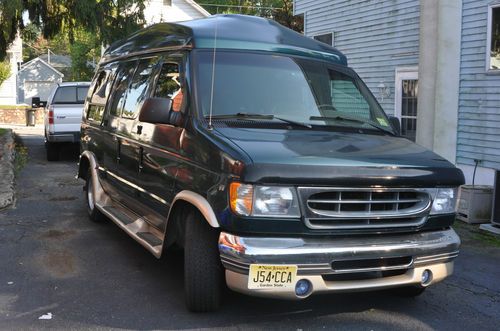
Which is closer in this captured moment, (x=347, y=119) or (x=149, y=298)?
(x=149, y=298)

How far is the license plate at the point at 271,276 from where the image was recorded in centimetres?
360

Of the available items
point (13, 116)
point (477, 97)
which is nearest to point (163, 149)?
point (477, 97)

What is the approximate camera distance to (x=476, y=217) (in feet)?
25.7

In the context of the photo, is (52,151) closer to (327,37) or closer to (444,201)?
(327,37)

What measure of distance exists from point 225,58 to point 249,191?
1.55 meters

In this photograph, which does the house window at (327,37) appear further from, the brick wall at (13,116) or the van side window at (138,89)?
the brick wall at (13,116)

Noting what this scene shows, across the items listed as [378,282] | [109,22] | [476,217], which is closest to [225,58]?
[378,282]

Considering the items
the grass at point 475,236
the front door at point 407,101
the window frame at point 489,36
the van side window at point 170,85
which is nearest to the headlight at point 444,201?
the van side window at point 170,85

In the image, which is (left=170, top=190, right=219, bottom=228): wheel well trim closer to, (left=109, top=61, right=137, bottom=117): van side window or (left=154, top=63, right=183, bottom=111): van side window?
(left=154, top=63, right=183, bottom=111): van side window

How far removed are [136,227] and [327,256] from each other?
2.26 metres

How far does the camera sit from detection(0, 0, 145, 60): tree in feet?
46.2

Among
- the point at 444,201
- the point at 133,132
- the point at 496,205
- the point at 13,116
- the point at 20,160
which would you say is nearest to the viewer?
the point at 444,201

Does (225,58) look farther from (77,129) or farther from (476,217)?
(77,129)

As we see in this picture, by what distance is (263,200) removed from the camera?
366 centimetres
